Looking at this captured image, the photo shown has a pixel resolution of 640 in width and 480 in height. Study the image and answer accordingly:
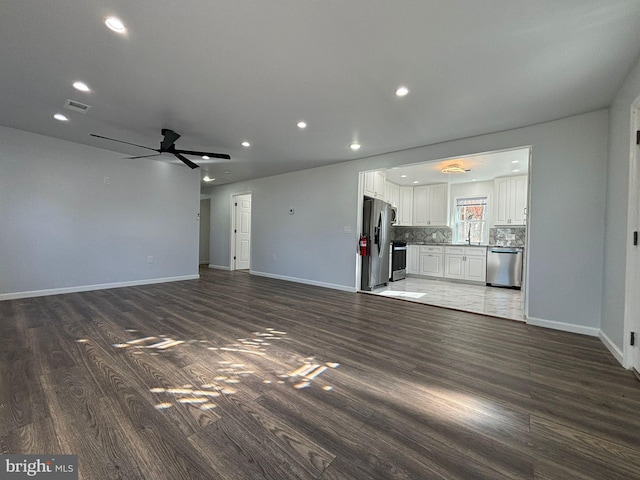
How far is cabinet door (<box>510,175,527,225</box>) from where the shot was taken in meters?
5.74

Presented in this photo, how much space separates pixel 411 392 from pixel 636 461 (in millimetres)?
1022

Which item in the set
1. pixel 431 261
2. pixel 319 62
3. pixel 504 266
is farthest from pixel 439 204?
pixel 319 62

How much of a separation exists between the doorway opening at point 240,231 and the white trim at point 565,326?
6291mm

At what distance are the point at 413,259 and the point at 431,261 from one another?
465 mm

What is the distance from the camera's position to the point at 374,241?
16.6 ft

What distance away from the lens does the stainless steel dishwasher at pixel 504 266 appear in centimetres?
Result: 552

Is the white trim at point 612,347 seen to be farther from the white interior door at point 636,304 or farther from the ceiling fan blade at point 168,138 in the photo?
the ceiling fan blade at point 168,138

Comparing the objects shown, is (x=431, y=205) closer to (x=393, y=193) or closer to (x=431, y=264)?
(x=393, y=193)

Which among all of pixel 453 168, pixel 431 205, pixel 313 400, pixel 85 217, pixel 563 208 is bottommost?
pixel 313 400

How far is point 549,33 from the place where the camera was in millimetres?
1806

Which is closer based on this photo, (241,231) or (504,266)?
(504,266)

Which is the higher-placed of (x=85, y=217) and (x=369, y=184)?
(x=369, y=184)

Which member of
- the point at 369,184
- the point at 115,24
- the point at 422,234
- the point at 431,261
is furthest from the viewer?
the point at 422,234

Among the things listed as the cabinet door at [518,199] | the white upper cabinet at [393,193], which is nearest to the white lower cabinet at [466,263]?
the cabinet door at [518,199]
